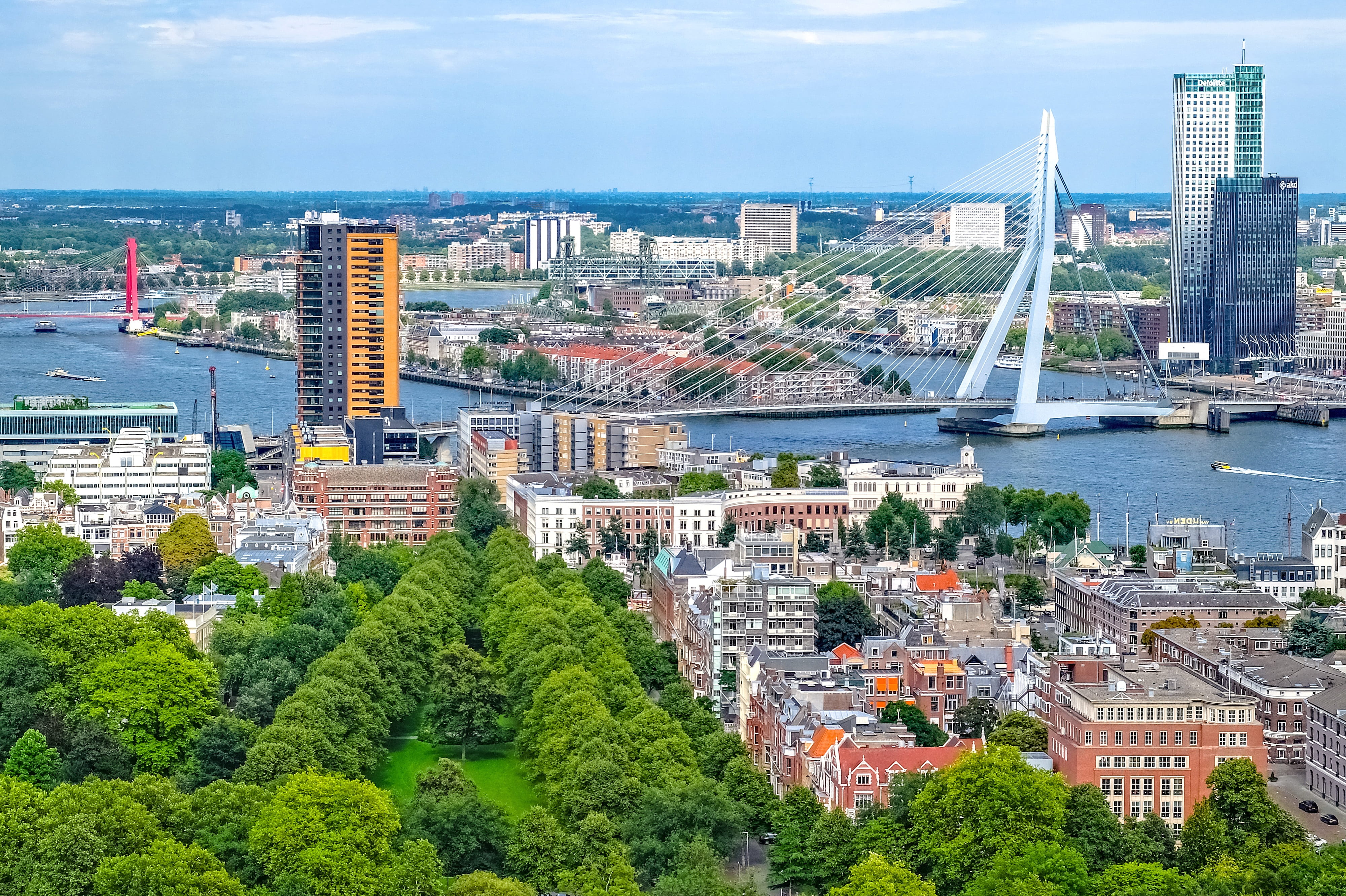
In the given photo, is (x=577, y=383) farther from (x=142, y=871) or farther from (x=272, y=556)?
(x=142, y=871)

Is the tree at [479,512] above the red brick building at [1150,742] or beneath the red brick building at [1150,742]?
above

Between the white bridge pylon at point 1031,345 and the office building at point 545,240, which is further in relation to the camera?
the office building at point 545,240

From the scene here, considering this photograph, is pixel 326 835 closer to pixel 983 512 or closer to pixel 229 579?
pixel 229 579

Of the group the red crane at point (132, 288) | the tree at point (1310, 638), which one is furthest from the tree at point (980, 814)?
the red crane at point (132, 288)

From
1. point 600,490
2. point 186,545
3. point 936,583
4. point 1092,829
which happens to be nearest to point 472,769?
point 1092,829

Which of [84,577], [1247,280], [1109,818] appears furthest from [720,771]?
[1247,280]

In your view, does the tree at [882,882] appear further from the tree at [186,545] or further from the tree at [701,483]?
the tree at [701,483]

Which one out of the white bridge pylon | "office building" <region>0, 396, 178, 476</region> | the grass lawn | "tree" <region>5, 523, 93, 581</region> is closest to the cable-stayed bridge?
the white bridge pylon
